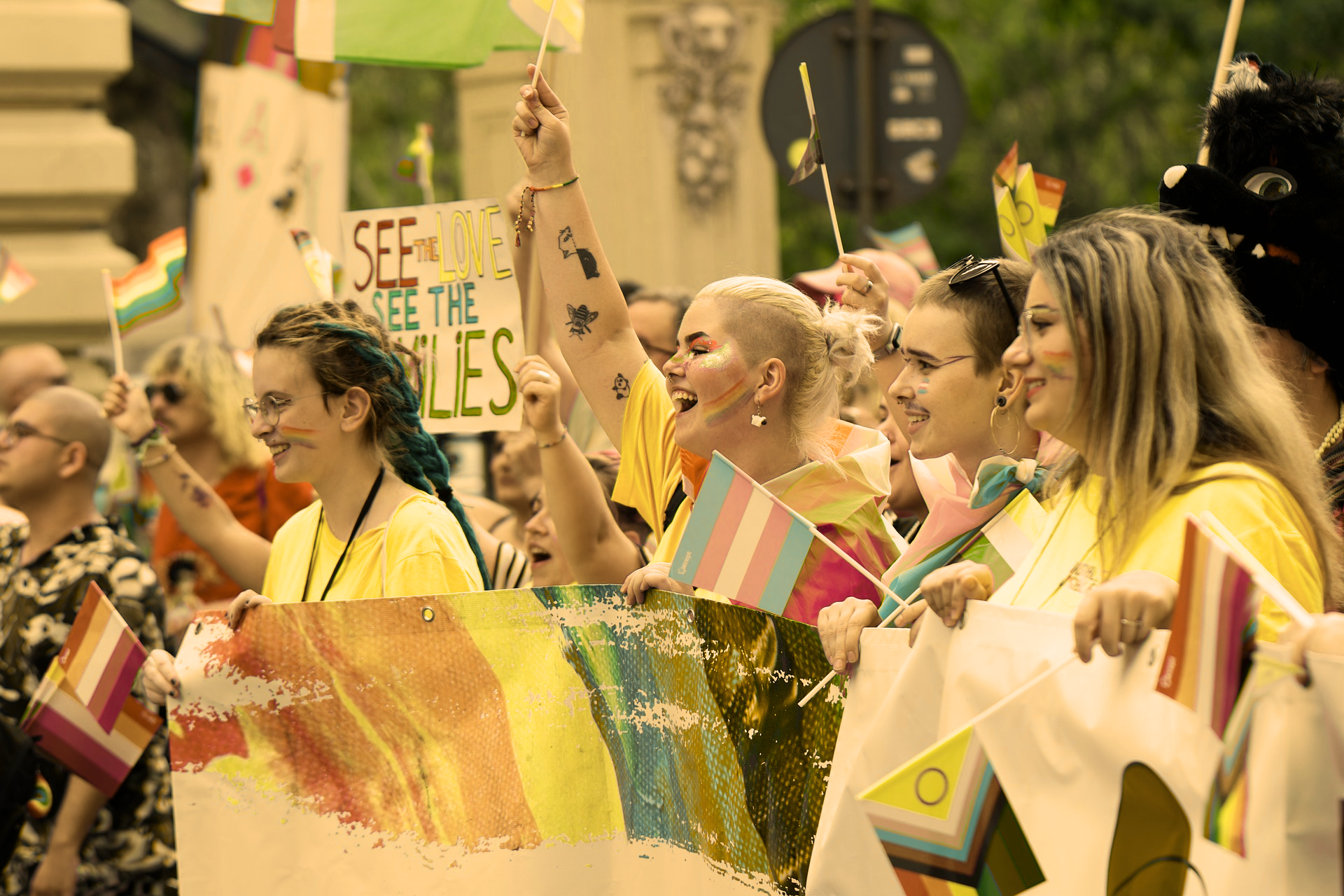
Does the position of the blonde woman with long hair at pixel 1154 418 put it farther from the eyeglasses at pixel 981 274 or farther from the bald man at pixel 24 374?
the bald man at pixel 24 374

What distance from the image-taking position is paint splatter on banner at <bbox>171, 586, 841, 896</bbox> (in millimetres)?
3027

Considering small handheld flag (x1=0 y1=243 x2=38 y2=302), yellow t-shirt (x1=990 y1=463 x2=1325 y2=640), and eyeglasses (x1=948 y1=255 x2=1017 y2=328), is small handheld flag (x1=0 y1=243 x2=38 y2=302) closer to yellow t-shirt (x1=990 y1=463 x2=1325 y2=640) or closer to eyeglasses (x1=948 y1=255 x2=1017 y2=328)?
eyeglasses (x1=948 y1=255 x2=1017 y2=328)

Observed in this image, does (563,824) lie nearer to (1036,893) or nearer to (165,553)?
(1036,893)

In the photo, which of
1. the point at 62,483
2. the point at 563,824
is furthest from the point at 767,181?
the point at 563,824

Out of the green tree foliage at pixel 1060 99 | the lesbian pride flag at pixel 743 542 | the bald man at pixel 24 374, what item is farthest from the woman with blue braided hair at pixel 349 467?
the green tree foliage at pixel 1060 99

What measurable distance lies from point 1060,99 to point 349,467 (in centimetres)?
1513

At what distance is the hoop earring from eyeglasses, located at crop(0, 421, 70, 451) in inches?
115

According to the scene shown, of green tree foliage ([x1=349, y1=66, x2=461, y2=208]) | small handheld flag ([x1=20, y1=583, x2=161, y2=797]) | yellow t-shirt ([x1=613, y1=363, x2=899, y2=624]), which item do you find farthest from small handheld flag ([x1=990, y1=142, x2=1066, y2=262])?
green tree foliage ([x1=349, y1=66, x2=461, y2=208])

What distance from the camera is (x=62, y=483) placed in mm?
4637

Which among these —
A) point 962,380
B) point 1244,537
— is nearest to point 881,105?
point 962,380

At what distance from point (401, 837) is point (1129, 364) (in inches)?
67.1

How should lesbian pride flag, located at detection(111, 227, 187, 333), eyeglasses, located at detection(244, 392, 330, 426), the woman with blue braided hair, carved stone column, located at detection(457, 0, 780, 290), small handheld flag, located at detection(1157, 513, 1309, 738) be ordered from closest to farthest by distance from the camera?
small handheld flag, located at detection(1157, 513, 1309, 738) → the woman with blue braided hair → eyeglasses, located at detection(244, 392, 330, 426) → lesbian pride flag, located at detection(111, 227, 187, 333) → carved stone column, located at detection(457, 0, 780, 290)

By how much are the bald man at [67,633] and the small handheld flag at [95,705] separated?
32 centimetres

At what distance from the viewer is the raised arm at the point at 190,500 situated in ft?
15.1
